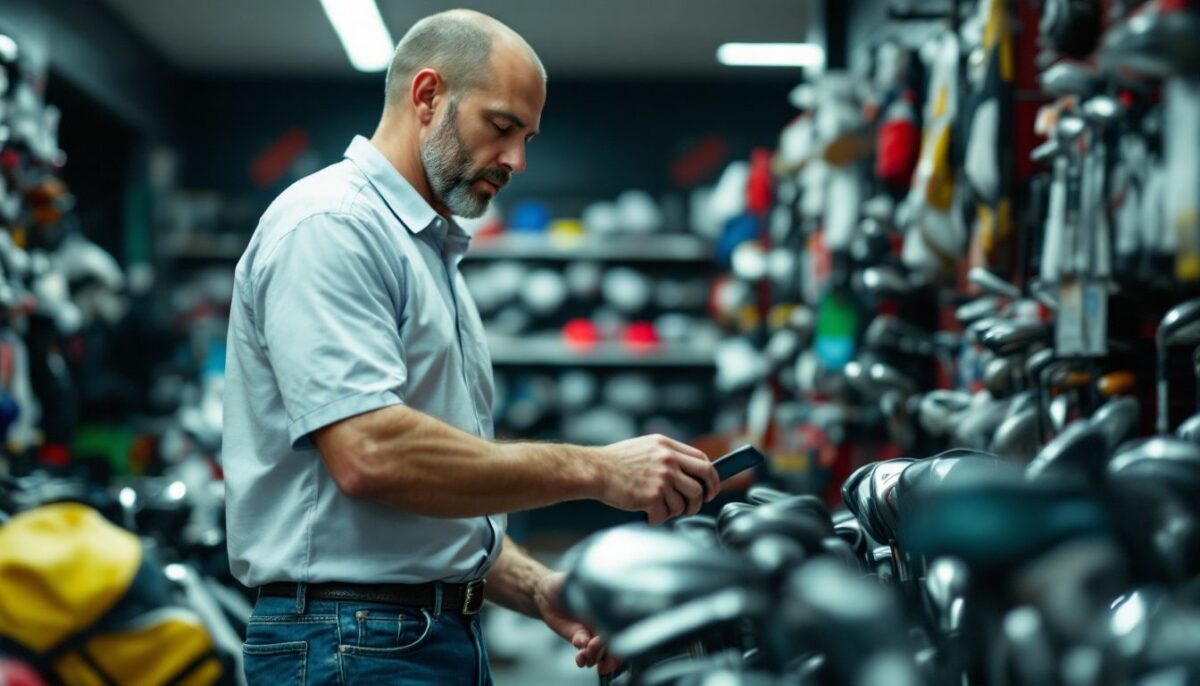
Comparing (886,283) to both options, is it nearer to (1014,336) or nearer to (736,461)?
(1014,336)

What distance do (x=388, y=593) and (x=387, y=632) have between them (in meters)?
0.05

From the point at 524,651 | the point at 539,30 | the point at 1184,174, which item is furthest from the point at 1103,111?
the point at 539,30

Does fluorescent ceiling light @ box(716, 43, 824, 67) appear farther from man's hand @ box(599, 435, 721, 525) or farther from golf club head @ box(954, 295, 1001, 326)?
man's hand @ box(599, 435, 721, 525)

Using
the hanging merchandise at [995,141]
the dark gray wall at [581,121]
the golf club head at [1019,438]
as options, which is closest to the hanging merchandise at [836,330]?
the hanging merchandise at [995,141]

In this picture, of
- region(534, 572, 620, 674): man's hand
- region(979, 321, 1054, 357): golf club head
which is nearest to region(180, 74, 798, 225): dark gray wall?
region(979, 321, 1054, 357): golf club head

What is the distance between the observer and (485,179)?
198 centimetres

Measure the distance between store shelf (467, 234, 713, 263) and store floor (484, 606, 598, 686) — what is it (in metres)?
2.73

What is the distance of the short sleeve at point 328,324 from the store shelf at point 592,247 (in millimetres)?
7786

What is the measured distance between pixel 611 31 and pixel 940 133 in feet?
16.5

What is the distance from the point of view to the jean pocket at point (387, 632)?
1.72 metres

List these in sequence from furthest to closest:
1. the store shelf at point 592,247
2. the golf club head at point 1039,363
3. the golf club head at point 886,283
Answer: the store shelf at point 592,247 → the golf club head at point 886,283 → the golf club head at point 1039,363

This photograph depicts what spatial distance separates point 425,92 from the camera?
198 centimetres

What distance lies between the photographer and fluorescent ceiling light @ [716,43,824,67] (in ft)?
29.7

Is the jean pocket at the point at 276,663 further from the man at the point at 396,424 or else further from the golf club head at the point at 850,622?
the golf club head at the point at 850,622
